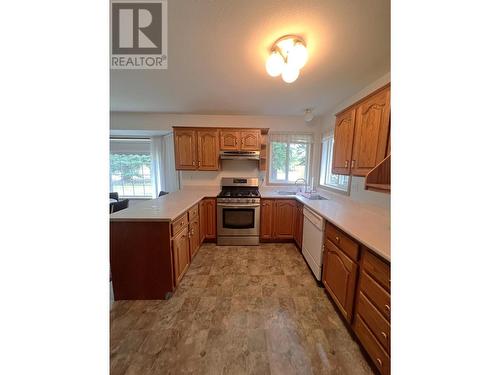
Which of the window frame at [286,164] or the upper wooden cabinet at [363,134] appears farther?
the window frame at [286,164]

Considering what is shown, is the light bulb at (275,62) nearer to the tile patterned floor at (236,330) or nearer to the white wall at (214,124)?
the white wall at (214,124)

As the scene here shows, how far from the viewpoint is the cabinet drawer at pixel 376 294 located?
3.53ft

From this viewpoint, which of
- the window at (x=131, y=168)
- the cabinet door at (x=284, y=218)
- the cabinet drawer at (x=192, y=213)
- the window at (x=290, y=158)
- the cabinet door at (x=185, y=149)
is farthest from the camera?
the window at (x=131, y=168)

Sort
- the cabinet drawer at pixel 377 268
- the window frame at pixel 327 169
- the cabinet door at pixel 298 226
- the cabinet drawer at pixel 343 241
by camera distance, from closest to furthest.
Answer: the cabinet drawer at pixel 377 268
the cabinet drawer at pixel 343 241
the cabinet door at pixel 298 226
the window frame at pixel 327 169

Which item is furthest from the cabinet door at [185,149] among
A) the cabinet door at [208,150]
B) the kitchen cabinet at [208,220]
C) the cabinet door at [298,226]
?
the cabinet door at [298,226]

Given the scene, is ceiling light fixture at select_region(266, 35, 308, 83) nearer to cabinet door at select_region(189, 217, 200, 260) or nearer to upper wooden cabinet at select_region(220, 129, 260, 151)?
upper wooden cabinet at select_region(220, 129, 260, 151)

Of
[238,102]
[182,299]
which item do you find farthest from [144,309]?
[238,102]

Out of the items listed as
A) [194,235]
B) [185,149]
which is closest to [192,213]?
[194,235]

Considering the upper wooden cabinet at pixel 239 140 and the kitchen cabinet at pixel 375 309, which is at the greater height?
the upper wooden cabinet at pixel 239 140

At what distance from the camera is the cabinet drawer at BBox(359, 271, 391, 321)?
1.07 m

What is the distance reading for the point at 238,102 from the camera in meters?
2.86
